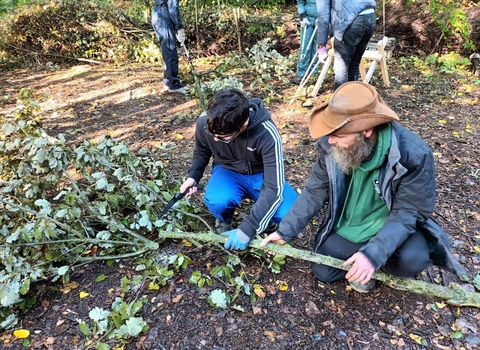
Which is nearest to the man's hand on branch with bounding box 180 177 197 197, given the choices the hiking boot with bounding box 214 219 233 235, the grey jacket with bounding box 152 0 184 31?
the hiking boot with bounding box 214 219 233 235

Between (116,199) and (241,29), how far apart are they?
6.42 metres

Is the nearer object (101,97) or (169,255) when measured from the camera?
(169,255)

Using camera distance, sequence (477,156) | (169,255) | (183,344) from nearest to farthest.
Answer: (183,344), (169,255), (477,156)

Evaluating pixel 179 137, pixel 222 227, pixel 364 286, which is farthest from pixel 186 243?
pixel 179 137

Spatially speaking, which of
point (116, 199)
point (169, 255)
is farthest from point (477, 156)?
point (116, 199)

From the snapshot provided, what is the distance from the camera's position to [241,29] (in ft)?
26.5

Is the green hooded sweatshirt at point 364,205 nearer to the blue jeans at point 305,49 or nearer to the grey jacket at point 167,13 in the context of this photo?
the blue jeans at point 305,49

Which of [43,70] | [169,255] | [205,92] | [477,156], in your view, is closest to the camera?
[169,255]

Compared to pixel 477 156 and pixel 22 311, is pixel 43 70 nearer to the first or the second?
pixel 22 311

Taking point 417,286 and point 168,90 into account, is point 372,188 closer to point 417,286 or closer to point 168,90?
point 417,286

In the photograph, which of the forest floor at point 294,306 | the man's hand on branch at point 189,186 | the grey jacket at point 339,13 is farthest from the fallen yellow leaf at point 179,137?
the grey jacket at point 339,13

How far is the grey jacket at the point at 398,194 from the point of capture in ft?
6.03

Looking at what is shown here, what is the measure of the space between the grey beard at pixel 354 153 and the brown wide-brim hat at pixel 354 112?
9 cm

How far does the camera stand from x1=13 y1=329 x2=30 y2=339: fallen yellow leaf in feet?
7.12
